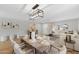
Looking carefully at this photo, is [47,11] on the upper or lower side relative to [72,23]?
upper

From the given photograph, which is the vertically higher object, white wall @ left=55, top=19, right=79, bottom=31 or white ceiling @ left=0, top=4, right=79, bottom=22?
white ceiling @ left=0, top=4, right=79, bottom=22

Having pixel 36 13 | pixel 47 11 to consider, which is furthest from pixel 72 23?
pixel 36 13

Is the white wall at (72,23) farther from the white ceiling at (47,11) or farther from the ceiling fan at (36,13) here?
the ceiling fan at (36,13)

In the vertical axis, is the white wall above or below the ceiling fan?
below

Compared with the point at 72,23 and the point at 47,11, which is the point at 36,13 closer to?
the point at 47,11

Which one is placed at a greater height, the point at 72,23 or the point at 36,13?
the point at 36,13

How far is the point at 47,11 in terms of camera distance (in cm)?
156

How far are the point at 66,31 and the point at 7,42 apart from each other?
85 centimetres

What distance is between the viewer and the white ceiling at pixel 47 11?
1517 mm

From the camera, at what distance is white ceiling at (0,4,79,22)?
1.52 m

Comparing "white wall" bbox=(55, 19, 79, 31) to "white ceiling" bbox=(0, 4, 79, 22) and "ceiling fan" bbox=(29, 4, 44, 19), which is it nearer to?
"white ceiling" bbox=(0, 4, 79, 22)

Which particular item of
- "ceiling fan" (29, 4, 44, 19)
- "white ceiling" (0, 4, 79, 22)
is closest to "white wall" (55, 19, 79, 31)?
"white ceiling" (0, 4, 79, 22)
